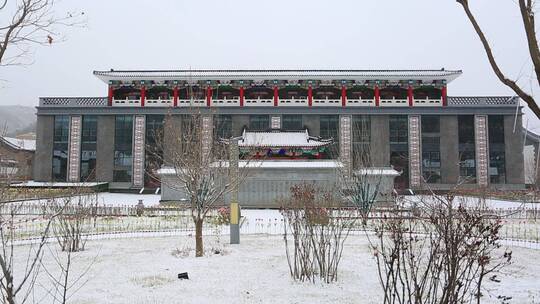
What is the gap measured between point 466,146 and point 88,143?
33.9m

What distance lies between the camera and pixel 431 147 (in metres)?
33.3

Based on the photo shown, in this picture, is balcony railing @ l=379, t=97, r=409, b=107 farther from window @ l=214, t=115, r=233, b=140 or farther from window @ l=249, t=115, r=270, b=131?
window @ l=214, t=115, r=233, b=140

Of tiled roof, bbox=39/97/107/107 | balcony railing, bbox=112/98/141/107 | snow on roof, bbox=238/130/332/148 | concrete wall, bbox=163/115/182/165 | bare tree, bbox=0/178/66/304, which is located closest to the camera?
bare tree, bbox=0/178/66/304

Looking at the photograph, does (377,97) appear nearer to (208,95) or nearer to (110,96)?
(208,95)

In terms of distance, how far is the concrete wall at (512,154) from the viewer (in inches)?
1262

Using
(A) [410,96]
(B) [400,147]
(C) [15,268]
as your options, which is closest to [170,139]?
(C) [15,268]

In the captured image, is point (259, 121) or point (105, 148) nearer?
point (105, 148)

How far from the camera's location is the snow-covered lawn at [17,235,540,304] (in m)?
6.47

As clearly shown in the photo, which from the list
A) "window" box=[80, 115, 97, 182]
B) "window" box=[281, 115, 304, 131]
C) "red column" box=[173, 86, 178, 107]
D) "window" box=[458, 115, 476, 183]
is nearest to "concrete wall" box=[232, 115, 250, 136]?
"window" box=[281, 115, 304, 131]

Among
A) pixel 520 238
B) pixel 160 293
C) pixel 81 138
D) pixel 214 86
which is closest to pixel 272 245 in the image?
pixel 160 293

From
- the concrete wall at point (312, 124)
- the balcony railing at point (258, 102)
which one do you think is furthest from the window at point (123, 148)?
the concrete wall at point (312, 124)

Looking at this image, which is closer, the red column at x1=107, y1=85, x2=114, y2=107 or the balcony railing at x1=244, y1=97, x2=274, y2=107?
the balcony railing at x1=244, y1=97, x2=274, y2=107

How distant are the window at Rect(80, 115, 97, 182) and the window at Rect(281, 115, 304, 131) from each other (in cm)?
1734

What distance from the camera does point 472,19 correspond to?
417 cm
